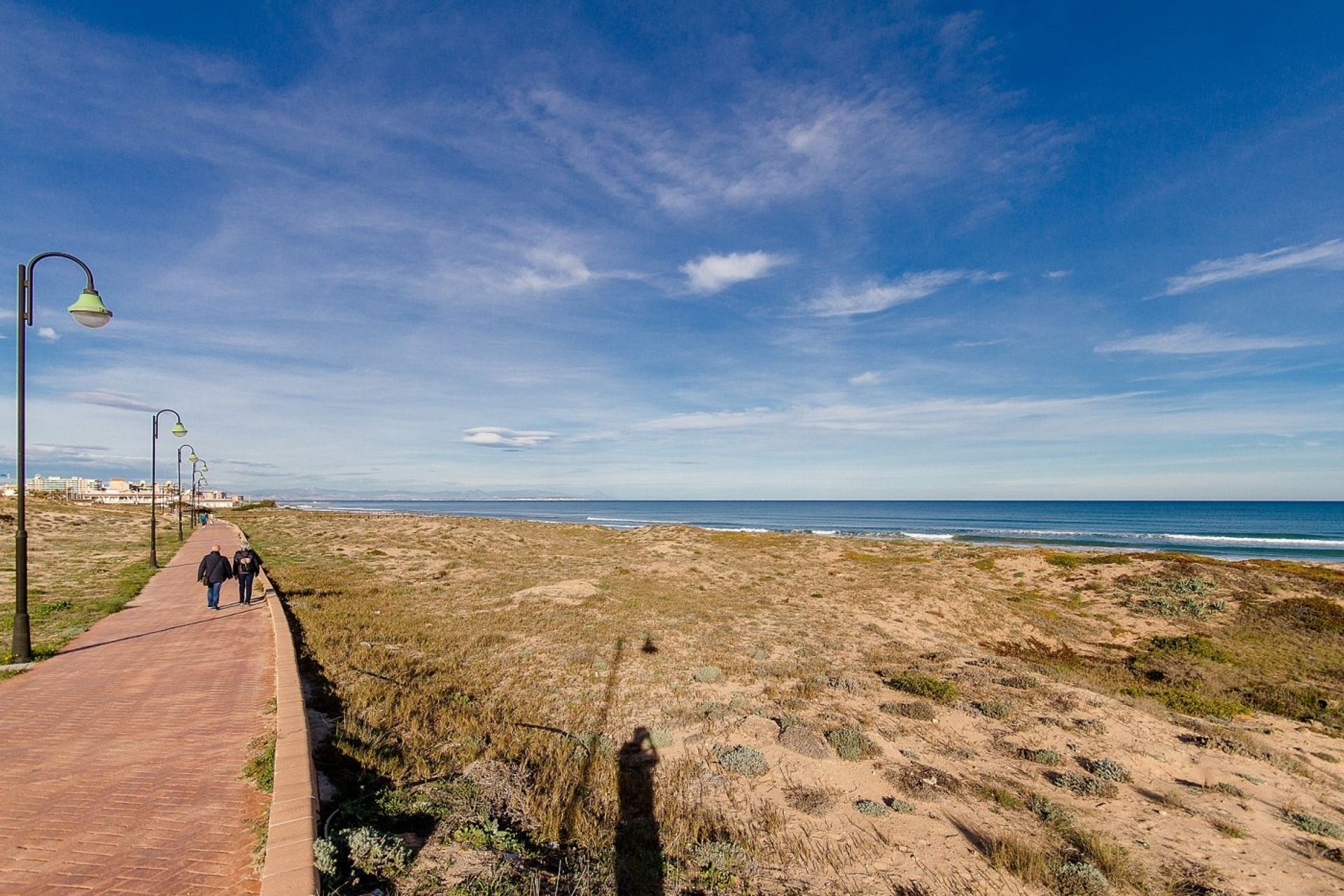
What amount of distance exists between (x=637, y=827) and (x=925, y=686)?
8.14 meters

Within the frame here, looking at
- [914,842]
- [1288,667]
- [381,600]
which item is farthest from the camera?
[381,600]

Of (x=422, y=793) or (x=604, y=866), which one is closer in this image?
Result: (x=604, y=866)

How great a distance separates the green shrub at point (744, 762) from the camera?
27.7 ft

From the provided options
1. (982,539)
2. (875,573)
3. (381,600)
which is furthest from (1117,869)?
(982,539)

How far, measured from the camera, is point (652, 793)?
758cm

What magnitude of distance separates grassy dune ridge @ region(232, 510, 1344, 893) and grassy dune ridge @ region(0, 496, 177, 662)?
4.39m

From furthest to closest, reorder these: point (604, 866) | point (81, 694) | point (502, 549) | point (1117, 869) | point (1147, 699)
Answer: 1. point (502, 549)
2. point (1147, 699)
3. point (81, 694)
4. point (1117, 869)
5. point (604, 866)

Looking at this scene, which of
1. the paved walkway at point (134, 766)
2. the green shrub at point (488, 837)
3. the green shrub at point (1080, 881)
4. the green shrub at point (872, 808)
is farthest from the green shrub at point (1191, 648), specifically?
the paved walkway at point (134, 766)

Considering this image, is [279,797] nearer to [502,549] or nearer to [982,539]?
[502,549]

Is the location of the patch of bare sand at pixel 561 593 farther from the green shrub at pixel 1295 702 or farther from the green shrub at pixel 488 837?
the green shrub at pixel 1295 702

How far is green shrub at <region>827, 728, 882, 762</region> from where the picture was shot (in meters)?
9.09

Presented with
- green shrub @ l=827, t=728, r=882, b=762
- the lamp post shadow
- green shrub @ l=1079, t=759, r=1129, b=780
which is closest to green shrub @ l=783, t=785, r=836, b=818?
green shrub @ l=827, t=728, r=882, b=762

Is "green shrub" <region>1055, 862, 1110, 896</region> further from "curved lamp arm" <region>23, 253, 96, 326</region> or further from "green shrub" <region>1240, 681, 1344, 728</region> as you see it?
"curved lamp arm" <region>23, 253, 96, 326</region>

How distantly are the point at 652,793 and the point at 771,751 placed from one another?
2.49 metres
